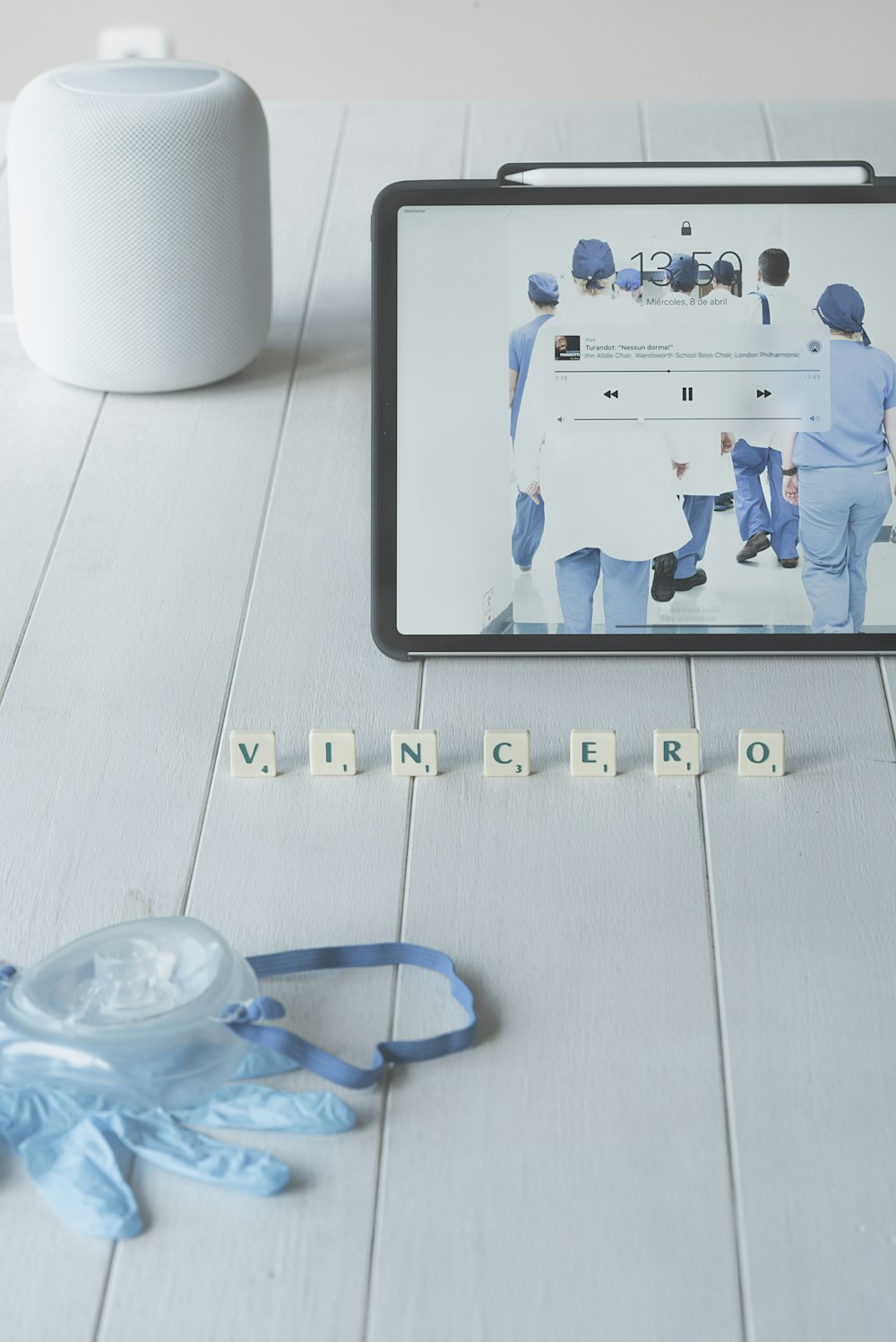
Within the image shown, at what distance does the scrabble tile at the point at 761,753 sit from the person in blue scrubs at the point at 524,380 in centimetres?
22

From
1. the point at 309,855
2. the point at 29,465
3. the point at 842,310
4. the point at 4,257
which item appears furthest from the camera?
the point at 4,257

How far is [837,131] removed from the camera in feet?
6.77

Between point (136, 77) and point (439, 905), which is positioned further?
point (136, 77)

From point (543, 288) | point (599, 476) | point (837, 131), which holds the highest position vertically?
point (543, 288)

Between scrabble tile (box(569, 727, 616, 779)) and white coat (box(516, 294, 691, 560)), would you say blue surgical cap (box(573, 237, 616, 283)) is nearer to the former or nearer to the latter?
white coat (box(516, 294, 691, 560))

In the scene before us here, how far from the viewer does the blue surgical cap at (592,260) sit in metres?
1.15

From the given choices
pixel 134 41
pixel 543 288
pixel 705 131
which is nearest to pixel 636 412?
pixel 543 288

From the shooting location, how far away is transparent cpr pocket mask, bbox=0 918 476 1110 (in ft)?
2.61

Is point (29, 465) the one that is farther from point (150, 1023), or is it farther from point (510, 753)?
point (150, 1023)

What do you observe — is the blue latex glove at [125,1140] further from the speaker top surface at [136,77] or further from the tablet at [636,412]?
the speaker top surface at [136,77]

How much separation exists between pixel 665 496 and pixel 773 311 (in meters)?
0.16

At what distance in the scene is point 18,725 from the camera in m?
→ 1.11

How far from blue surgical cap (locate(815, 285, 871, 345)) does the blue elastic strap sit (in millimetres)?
566

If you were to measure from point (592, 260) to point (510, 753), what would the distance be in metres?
0.38
